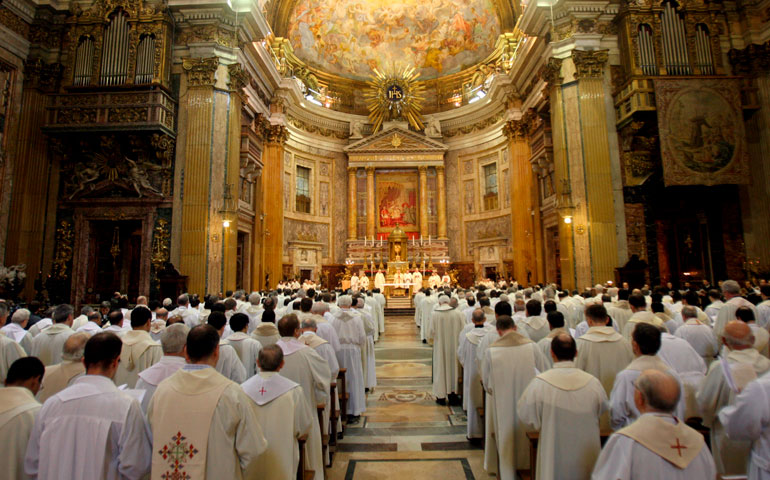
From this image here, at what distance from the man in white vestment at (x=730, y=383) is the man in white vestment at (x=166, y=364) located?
3660 mm

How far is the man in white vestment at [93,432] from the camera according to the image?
2.22 m

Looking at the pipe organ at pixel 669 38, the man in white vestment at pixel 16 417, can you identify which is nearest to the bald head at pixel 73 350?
the man in white vestment at pixel 16 417

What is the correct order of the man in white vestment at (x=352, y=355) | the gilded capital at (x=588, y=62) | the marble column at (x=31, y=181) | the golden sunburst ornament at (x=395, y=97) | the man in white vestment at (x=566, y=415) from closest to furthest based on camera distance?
the man in white vestment at (x=566, y=415), the man in white vestment at (x=352, y=355), the marble column at (x=31, y=181), the gilded capital at (x=588, y=62), the golden sunburst ornament at (x=395, y=97)

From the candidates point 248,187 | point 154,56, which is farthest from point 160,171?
point 248,187

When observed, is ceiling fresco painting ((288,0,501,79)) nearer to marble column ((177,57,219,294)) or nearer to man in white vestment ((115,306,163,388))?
marble column ((177,57,219,294))

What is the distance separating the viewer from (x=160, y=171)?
44.0 ft

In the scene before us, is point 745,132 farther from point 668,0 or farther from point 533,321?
point 533,321

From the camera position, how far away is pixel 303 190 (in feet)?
80.6

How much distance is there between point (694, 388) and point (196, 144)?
13.4 meters

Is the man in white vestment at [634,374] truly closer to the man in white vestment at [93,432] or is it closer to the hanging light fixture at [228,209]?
the man in white vestment at [93,432]

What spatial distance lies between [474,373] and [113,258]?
→ 13580 mm

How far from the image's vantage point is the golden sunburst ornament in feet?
83.9

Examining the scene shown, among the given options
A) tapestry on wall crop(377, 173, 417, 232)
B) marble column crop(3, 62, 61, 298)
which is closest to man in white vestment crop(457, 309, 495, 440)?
marble column crop(3, 62, 61, 298)

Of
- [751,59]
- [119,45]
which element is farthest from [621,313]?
[119,45]
